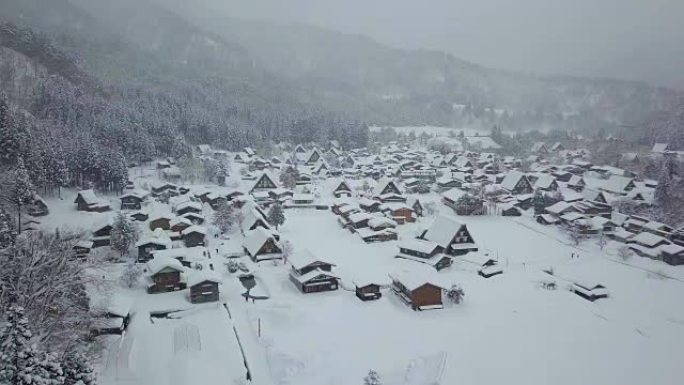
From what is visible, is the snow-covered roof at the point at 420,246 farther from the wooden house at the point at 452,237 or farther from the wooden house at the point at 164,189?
the wooden house at the point at 164,189

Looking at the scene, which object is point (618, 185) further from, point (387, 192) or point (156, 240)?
point (156, 240)

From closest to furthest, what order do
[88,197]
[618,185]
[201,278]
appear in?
[201,278]
[88,197]
[618,185]

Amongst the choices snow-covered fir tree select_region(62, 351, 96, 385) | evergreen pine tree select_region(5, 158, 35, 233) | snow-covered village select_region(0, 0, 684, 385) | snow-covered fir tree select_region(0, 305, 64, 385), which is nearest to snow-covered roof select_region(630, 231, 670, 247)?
snow-covered village select_region(0, 0, 684, 385)

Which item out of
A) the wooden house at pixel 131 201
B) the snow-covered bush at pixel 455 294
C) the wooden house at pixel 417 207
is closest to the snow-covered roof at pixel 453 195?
the wooden house at pixel 417 207

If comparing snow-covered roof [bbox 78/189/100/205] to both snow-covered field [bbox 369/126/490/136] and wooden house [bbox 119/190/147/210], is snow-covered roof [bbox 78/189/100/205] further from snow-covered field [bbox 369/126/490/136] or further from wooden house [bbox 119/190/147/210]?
snow-covered field [bbox 369/126/490/136]

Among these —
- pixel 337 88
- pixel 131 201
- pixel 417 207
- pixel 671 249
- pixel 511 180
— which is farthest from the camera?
pixel 337 88

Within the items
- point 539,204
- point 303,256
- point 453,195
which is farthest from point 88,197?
point 539,204

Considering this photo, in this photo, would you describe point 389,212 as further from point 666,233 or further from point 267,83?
point 267,83
